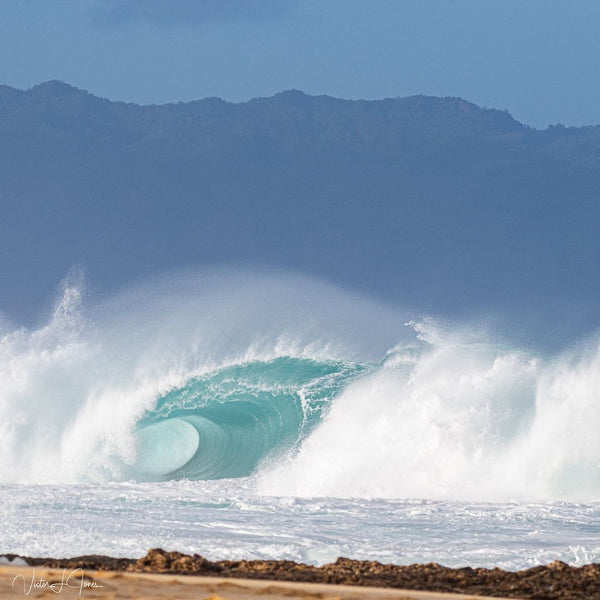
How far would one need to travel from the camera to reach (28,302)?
118 metres

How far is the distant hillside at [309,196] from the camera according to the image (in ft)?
405

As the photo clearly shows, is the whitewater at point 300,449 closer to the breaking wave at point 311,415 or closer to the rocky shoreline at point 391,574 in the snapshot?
the breaking wave at point 311,415

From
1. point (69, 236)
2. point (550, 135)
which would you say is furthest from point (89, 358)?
point (550, 135)

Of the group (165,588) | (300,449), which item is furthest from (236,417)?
(165,588)

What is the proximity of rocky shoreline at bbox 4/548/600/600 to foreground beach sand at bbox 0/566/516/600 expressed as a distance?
34 centimetres

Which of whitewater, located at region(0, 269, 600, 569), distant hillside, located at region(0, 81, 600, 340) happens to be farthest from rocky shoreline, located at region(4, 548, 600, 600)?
distant hillside, located at region(0, 81, 600, 340)

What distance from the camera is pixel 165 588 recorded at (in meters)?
6.60

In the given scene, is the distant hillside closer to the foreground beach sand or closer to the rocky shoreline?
the rocky shoreline

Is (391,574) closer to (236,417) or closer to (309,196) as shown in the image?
(236,417)

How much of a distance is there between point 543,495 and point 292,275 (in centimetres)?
12609

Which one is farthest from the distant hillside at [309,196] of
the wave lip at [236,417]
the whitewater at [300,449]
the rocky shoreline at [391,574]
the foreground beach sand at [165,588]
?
the foreground beach sand at [165,588]

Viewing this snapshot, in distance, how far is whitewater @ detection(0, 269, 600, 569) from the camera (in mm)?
10500

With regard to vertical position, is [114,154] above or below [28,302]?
above

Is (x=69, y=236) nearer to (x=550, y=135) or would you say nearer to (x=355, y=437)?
(x=550, y=135)
